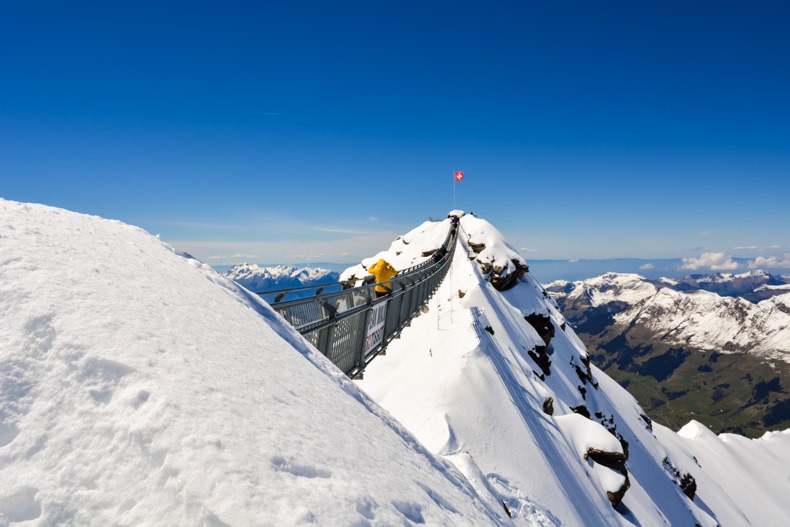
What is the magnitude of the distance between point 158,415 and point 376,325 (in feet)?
26.6

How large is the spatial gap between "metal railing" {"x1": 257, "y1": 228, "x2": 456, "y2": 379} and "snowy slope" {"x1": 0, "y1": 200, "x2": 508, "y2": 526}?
210 centimetres

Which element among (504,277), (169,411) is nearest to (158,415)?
(169,411)

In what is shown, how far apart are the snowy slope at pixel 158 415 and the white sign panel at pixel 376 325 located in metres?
5.39

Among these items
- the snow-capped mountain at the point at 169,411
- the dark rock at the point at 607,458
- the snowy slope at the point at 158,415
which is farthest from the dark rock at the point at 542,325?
the snowy slope at the point at 158,415

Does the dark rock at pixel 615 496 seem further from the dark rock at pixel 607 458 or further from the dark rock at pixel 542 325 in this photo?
the dark rock at pixel 542 325

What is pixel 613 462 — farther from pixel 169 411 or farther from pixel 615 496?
pixel 169 411

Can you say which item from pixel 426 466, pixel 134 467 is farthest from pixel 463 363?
pixel 134 467

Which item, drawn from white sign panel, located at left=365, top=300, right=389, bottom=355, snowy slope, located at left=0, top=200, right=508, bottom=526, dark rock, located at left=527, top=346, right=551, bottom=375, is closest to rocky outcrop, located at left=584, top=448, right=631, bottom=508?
white sign panel, located at left=365, top=300, right=389, bottom=355

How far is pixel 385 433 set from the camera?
422 centimetres

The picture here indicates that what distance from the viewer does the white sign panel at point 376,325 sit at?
9658 millimetres

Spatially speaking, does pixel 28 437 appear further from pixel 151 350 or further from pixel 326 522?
pixel 326 522

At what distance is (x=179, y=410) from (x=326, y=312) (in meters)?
4.56

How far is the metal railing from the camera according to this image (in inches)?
250

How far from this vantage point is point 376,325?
1035 cm
